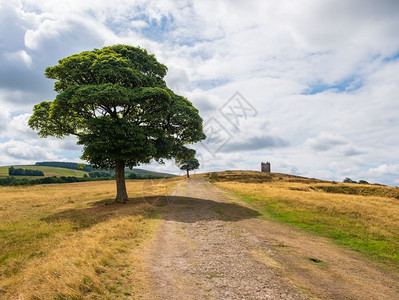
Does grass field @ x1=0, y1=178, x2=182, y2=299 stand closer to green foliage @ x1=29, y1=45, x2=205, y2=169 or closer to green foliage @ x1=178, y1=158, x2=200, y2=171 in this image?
green foliage @ x1=29, y1=45, x2=205, y2=169

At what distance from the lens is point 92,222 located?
1594 centimetres

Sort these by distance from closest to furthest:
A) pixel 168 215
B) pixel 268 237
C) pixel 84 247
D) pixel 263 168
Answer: pixel 84 247
pixel 268 237
pixel 168 215
pixel 263 168

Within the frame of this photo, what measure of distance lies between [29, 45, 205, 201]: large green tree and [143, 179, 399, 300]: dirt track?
38.9 ft

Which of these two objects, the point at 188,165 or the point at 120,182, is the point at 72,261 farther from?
the point at 188,165

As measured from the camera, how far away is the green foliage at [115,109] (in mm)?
21781

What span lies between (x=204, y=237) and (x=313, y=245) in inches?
213

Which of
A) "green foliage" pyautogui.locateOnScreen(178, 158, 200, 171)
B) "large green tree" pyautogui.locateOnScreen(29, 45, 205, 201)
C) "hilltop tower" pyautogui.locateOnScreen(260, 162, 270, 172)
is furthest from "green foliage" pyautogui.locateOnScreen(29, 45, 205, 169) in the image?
"hilltop tower" pyautogui.locateOnScreen(260, 162, 270, 172)

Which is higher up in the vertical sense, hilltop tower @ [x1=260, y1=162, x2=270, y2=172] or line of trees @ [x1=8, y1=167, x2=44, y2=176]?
hilltop tower @ [x1=260, y1=162, x2=270, y2=172]

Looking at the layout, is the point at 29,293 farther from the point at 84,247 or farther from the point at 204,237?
the point at 204,237

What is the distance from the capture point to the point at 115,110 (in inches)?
978

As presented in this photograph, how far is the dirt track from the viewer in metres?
6.56

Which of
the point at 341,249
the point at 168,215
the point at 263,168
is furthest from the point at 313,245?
the point at 263,168

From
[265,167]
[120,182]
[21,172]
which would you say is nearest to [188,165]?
[265,167]

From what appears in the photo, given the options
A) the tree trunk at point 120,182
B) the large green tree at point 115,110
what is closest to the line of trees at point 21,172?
the large green tree at point 115,110
